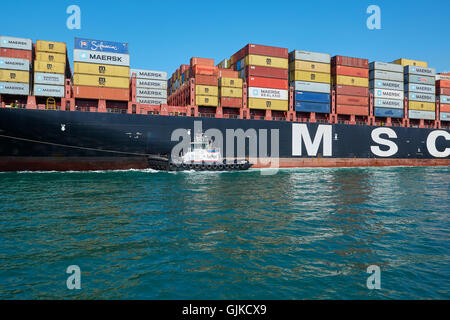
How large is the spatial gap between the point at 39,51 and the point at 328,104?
3643cm

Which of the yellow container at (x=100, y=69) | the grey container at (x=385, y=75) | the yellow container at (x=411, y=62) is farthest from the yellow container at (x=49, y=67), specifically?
the yellow container at (x=411, y=62)

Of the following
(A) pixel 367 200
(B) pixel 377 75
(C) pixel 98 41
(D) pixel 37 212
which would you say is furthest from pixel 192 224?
(B) pixel 377 75

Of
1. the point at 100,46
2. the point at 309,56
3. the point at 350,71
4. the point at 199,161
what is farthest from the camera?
the point at 350,71

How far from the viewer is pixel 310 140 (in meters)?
38.3

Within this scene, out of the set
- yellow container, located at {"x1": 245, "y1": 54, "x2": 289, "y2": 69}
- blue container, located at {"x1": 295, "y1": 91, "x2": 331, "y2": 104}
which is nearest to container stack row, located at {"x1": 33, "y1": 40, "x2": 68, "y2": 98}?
yellow container, located at {"x1": 245, "y1": 54, "x2": 289, "y2": 69}

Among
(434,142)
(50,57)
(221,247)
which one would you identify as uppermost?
(50,57)

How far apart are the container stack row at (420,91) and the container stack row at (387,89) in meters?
1.35

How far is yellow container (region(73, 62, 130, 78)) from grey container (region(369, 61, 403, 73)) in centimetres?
3623

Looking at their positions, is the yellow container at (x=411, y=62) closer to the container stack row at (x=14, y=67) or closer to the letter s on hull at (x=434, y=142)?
the letter s on hull at (x=434, y=142)

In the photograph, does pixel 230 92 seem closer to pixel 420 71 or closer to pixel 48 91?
pixel 48 91

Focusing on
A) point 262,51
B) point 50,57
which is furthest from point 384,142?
point 50,57

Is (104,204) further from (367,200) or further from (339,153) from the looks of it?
(339,153)

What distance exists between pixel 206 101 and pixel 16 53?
2054cm

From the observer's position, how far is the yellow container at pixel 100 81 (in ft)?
98.6
